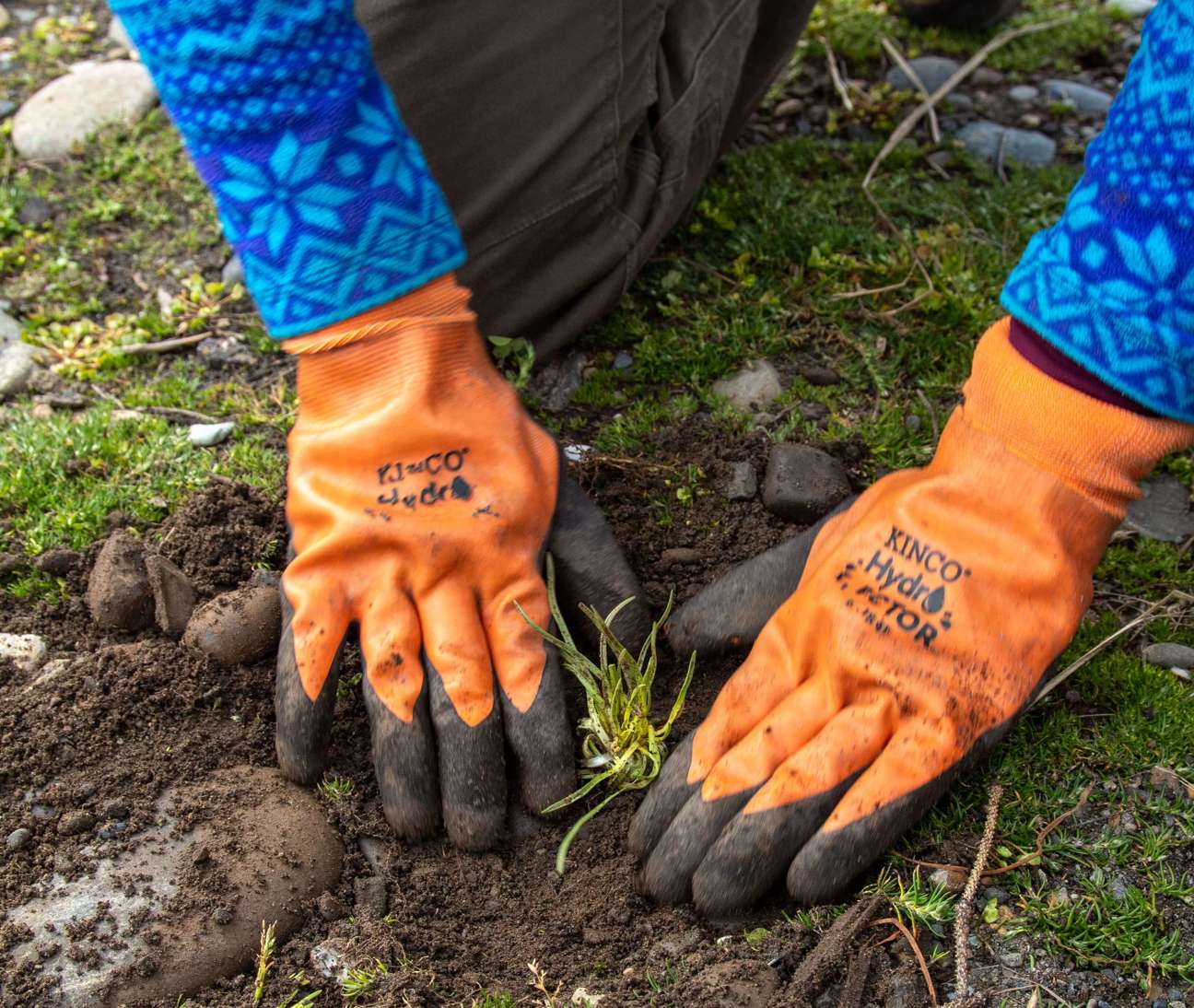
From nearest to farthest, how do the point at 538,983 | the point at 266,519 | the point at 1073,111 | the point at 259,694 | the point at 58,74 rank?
1. the point at 538,983
2. the point at 259,694
3. the point at 266,519
4. the point at 1073,111
5. the point at 58,74

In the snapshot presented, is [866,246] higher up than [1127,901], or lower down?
higher up

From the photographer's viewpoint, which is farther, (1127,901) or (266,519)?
(266,519)

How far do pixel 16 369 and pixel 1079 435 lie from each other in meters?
2.61

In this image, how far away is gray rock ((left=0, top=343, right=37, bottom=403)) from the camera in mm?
2941

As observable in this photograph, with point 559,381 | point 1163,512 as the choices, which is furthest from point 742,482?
point 1163,512

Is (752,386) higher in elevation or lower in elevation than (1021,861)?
higher

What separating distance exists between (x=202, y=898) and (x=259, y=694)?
448 mm

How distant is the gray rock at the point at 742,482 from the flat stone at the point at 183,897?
3.67 ft

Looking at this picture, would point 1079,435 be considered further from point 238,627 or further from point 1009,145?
point 1009,145

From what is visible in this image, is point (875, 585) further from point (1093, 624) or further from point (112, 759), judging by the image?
point (112, 759)

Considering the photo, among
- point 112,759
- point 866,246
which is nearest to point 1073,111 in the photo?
point 866,246

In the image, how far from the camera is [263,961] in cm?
178

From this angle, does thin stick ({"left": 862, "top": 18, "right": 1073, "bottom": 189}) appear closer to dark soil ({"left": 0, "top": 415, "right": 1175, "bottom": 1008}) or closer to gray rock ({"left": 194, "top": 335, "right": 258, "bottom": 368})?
dark soil ({"left": 0, "top": 415, "right": 1175, "bottom": 1008})

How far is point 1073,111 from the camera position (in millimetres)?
3736
